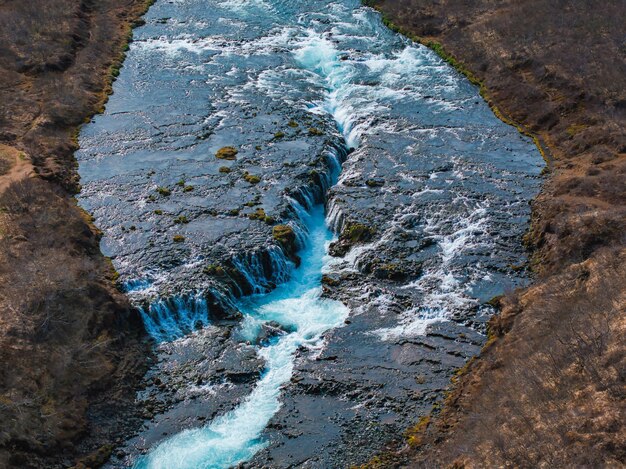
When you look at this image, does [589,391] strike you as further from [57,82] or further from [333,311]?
[57,82]

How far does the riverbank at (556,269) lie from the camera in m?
21.5

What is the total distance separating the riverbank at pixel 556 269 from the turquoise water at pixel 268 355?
5.49m

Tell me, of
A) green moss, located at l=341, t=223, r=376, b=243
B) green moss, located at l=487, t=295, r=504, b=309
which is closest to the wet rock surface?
green moss, located at l=341, t=223, r=376, b=243

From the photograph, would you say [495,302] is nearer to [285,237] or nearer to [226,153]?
[285,237]

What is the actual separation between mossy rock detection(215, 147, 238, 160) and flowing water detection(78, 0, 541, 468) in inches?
22.5

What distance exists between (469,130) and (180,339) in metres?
25.4

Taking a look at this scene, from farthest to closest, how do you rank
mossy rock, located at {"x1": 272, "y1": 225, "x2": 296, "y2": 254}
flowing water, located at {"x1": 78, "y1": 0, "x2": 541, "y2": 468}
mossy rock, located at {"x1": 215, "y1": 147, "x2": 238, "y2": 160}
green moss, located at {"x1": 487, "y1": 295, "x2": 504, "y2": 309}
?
mossy rock, located at {"x1": 215, "y1": 147, "x2": 238, "y2": 160} < mossy rock, located at {"x1": 272, "y1": 225, "x2": 296, "y2": 254} < flowing water, located at {"x1": 78, "y1": 0, "x2": 541, "y2": 468} < green moss, located at {"x1": 487, "y1": 295, "x2": 504, "y2": 309}

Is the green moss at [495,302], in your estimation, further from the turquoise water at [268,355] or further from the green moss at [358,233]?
the green moss at [358,233]

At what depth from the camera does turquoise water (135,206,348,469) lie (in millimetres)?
26078

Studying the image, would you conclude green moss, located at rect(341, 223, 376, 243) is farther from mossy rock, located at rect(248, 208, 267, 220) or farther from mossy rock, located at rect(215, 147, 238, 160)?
mossy rock, located at rect(215, 147, 238, 160)

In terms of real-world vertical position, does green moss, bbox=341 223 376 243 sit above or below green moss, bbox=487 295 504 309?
above

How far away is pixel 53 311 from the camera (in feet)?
96.9

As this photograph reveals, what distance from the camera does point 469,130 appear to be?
46156 millimetres

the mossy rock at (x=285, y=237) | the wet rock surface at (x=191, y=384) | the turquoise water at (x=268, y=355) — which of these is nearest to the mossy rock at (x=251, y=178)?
the turquoise water at (x=268, y=355)
